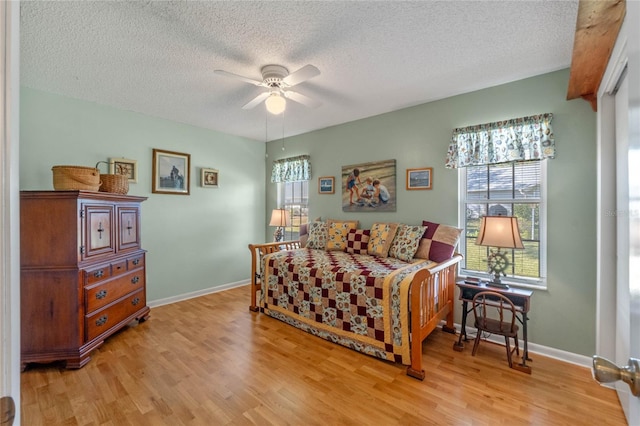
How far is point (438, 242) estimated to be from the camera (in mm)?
2814

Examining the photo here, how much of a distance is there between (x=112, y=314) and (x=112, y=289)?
0.23m

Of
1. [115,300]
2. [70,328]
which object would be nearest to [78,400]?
[70,328]

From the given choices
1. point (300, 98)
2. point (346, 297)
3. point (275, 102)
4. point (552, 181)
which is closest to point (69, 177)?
point (275, 102)

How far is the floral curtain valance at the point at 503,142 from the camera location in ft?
7.67

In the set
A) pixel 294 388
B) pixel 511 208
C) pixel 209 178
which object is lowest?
pixel 294 388

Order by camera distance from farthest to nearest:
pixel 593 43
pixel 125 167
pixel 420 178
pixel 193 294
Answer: pixel 193 294
pixel 125 167
pixel 420 178
pixel 593 43

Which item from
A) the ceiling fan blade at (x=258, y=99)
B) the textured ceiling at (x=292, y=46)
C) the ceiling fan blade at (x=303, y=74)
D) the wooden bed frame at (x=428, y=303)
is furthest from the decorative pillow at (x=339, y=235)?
the ceiling fan blade at (x=303, y=74)

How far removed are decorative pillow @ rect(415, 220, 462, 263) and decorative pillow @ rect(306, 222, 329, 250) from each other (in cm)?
123

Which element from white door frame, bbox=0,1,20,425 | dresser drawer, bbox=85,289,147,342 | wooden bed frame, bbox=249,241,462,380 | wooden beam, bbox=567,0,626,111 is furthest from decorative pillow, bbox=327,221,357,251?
white door frame, bbox=0,1,20,425

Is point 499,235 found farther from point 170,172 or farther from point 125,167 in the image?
point 125,167

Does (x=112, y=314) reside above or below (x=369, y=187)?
below

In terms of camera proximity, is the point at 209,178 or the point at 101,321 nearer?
the point at 101,321

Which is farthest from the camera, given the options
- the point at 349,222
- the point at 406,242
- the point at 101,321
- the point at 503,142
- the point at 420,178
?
the point at 349,222

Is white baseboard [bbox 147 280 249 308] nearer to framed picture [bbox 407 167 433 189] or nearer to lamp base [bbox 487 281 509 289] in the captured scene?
framed picture [bbox 407 167 433 189]
